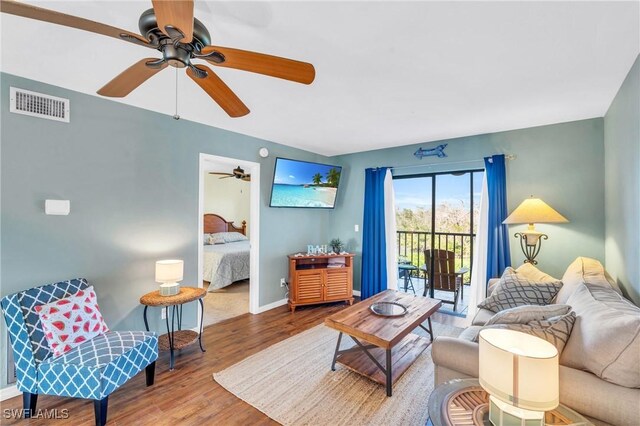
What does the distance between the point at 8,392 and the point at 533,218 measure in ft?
15.9

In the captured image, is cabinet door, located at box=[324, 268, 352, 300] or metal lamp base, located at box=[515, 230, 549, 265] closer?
metal lamp base, located at box=[515, 230, 549, 265]

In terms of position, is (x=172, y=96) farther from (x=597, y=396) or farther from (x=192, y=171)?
(x=597, y=396)

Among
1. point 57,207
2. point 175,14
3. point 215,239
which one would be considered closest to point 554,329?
point 175,14

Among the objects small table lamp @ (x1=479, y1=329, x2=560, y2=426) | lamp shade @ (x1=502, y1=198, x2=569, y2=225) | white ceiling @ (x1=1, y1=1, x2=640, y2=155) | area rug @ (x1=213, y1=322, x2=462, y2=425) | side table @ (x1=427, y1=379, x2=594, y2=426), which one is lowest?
area rug @ (x1=213, y1=322, x2=462, y2=425)

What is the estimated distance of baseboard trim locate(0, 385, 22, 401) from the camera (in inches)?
82.9

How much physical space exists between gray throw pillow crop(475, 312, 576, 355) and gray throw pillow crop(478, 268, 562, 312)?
1019 mm

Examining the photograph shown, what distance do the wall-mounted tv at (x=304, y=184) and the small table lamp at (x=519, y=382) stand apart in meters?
3.32

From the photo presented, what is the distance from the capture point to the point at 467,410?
3.93ft

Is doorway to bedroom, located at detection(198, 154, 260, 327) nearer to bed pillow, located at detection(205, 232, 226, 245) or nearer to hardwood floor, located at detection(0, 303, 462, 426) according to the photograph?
bed pillow, located at detection(205, 232, 226, 245)

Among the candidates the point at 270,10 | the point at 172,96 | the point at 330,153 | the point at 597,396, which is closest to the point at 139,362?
the point at 172,96

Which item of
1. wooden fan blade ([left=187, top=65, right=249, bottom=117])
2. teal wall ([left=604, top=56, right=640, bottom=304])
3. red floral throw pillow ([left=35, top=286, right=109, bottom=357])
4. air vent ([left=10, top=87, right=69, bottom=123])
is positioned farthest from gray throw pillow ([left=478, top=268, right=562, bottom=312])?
air vent ([left=10, top=87, right=69, bottom=123])

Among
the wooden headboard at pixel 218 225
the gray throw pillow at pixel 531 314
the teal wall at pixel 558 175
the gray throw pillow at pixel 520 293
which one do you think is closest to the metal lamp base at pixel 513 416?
the gray throw pillow at pixel 531 314

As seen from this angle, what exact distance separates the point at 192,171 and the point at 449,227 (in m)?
3.69

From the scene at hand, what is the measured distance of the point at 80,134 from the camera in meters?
2.46
